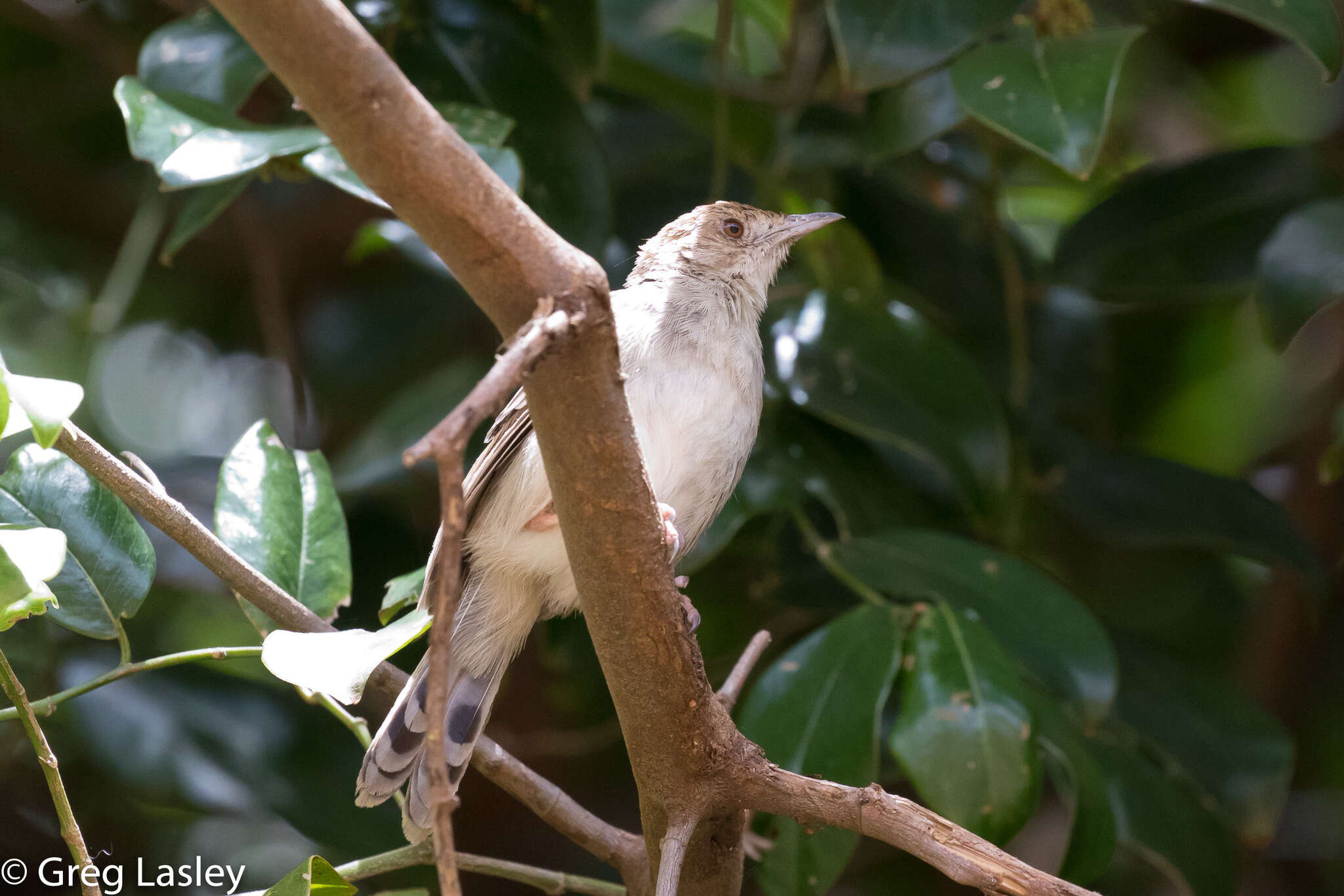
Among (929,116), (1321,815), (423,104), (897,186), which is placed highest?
(423,104)

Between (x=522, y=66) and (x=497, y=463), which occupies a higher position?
(x=522, y=66)

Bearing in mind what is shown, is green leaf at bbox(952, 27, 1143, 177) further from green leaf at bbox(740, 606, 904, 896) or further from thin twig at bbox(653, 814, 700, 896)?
thin twig at bbox(653, 814, 700, 896)

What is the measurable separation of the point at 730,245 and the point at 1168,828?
1.98 metres

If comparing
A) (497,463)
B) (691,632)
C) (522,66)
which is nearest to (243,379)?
(522,66)

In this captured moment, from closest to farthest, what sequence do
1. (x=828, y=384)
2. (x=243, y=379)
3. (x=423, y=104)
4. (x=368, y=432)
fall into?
(x=423, y=104), (x=828, y=384), (x=368, y=432), (x=243, y=379)

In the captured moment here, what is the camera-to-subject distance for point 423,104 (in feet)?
4.44

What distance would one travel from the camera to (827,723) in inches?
104

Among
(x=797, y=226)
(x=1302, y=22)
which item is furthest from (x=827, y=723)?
(x=1302, y=22)

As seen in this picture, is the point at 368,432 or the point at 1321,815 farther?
the point at 1321,815

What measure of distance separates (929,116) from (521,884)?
9.66 ft

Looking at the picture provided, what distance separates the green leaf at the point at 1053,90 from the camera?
2629 millimetres

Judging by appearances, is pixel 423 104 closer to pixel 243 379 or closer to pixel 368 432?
pixel 368 432

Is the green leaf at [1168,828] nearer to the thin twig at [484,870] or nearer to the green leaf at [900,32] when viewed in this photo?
the thin twig at [484,870]

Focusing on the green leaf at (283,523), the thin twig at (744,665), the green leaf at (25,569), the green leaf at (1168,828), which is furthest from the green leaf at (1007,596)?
the green leaf at (25,569)
